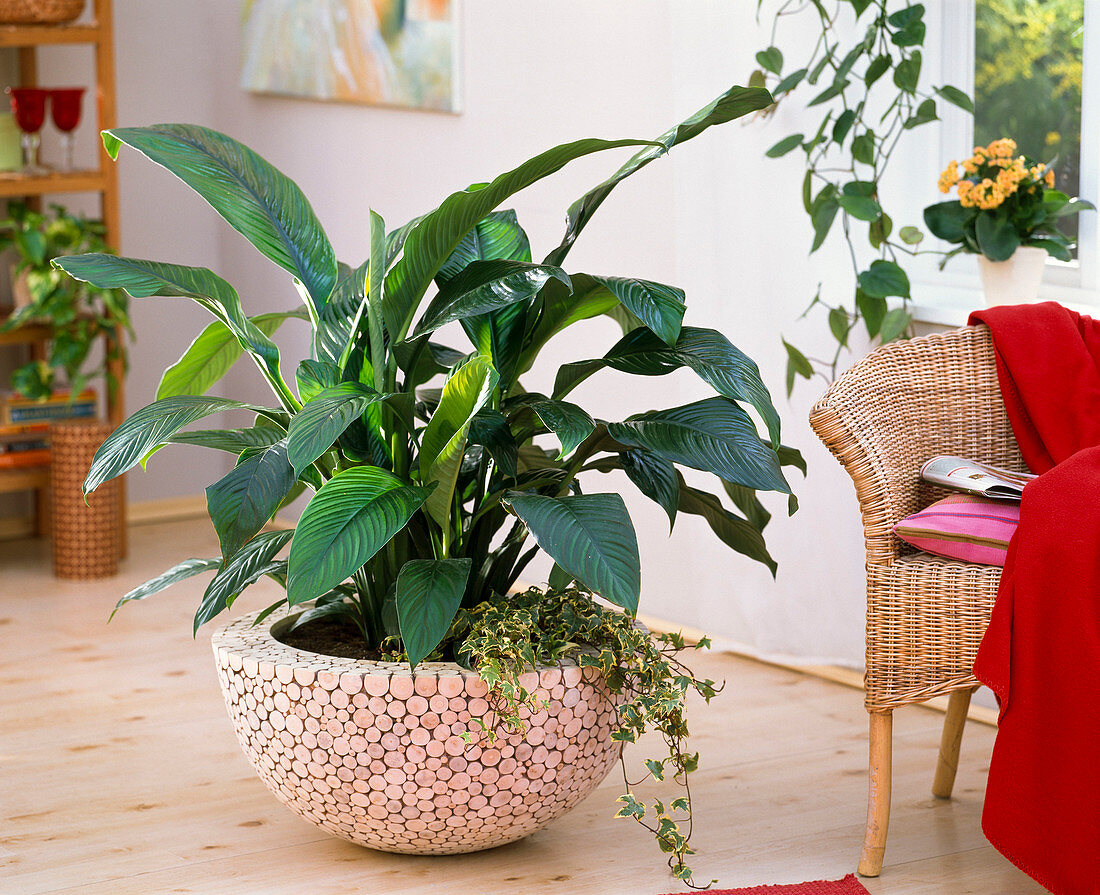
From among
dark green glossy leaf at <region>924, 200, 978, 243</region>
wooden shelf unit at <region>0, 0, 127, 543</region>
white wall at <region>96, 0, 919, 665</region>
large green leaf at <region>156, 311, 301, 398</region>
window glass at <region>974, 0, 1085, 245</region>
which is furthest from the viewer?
wooden shelf unit at <region>0, 0, 127, 543</region>

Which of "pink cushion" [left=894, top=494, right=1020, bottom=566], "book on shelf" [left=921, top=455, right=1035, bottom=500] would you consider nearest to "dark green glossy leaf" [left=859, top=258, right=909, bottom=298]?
"book on shelf" [left=921, top=455, right=1035, bottom=500]

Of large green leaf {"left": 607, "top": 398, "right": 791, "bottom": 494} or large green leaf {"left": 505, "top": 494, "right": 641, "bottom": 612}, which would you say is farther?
large green leaf {"left": 607, "top": 398, "right": 791, "bottom": 494}

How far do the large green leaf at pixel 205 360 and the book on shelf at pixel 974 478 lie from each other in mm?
939

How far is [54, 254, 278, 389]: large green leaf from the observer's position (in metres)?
1.83

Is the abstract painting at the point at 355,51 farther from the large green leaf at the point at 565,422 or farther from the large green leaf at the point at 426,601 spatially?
the large green leaf at the point at 426,601

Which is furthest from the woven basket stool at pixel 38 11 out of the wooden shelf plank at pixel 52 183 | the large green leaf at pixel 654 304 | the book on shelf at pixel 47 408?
the large green leaf at pixel 654 304

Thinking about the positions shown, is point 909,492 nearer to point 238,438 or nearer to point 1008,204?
point 1008,204

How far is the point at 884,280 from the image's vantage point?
2617 millimetres

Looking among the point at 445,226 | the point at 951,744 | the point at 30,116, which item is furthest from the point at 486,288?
the point at 30,116

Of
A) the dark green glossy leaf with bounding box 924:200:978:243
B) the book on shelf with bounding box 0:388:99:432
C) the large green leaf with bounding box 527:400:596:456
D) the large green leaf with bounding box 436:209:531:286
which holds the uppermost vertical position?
the dark green glossy leaf with bounding box 924:200:978:243

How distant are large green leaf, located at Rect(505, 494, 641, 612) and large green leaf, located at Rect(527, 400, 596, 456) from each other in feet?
0.23

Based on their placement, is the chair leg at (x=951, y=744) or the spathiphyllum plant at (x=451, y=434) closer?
the spathiphyllum plant at (x=451, y=434)

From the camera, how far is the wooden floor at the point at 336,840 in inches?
77.9

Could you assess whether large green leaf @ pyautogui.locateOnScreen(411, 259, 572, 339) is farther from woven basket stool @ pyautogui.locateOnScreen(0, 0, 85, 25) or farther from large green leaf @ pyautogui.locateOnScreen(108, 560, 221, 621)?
woven basket stool @ pyautogui.locateOnScreen(0, 0, 85, 25)
